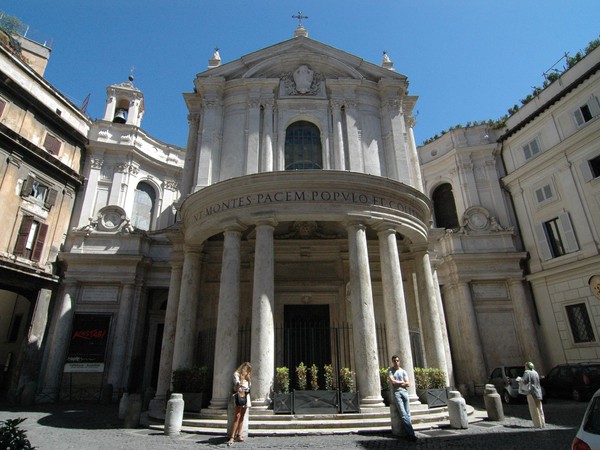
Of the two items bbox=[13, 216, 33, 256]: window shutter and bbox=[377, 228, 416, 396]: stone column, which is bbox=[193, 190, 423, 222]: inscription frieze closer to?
bbox=[377, 228, 416, 396]: stone column

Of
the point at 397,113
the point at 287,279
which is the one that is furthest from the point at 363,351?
the point at 397,113

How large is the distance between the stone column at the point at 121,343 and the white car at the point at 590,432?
1919cm

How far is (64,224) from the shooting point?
21.2m

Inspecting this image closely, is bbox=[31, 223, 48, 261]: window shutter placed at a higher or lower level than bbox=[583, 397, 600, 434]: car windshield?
higher

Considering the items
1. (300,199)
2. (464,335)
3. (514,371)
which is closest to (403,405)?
(300,199)

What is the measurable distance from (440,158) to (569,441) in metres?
19.2

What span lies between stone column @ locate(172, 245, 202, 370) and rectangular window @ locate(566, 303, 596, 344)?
17.1m

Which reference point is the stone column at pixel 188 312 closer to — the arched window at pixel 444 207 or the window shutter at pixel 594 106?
the arched window at pixel 444 207

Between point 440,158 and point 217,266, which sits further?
point 440,158

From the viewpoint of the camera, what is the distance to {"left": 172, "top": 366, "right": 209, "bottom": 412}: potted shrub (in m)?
11.2

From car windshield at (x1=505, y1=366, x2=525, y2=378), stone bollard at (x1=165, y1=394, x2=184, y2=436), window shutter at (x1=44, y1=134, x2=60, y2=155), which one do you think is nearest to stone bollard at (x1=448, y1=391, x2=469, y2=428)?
stone bollard at (x1=165, y1=394, x2=184, y2=436)

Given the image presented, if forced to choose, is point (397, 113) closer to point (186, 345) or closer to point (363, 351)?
point (363, 351)

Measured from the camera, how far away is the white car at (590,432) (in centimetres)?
386

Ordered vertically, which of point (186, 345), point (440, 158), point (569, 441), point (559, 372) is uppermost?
point (440, 158)
